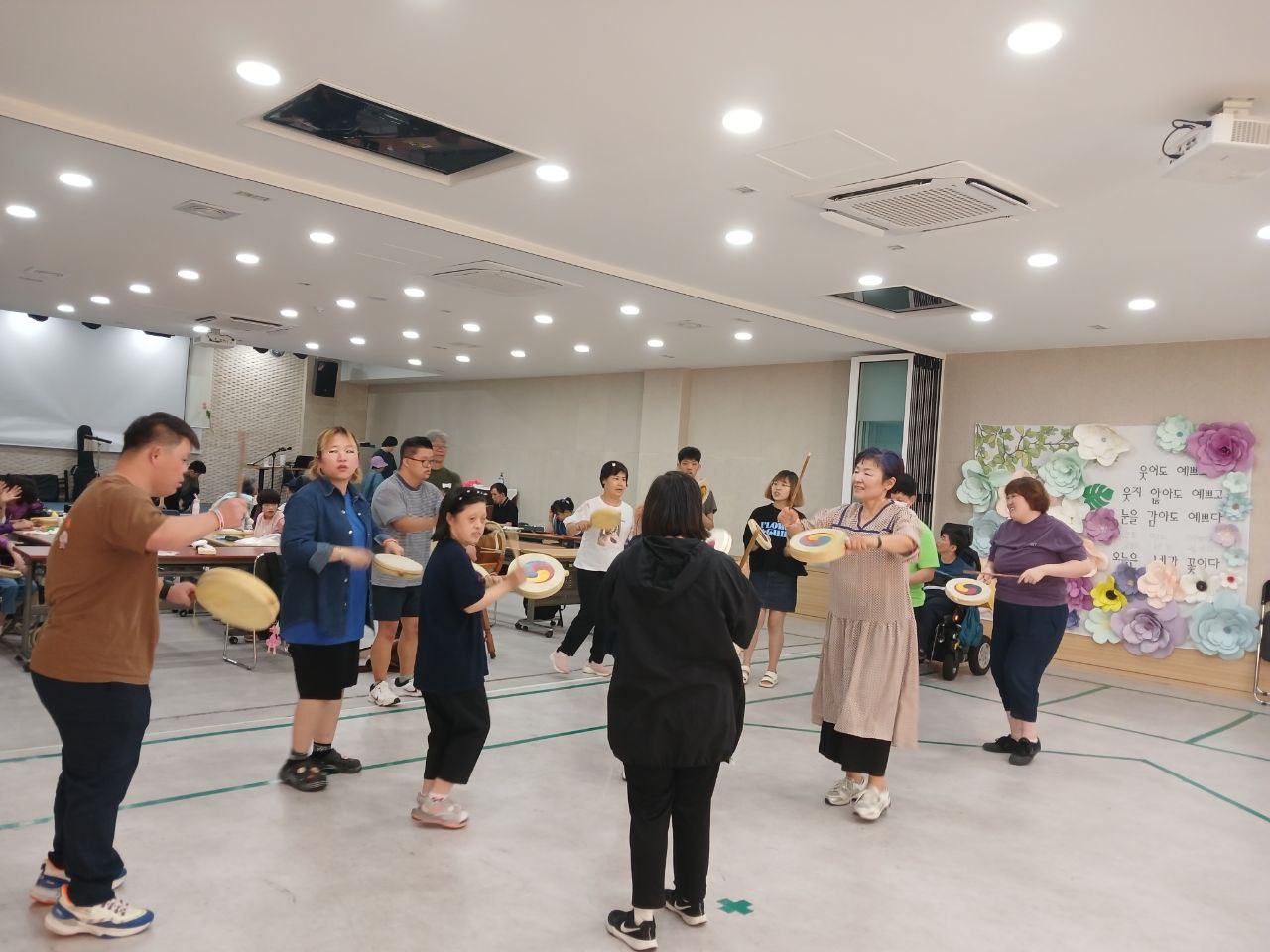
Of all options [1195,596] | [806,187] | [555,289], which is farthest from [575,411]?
[806,187]

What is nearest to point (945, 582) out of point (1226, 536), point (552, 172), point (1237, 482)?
point (1226, 536)

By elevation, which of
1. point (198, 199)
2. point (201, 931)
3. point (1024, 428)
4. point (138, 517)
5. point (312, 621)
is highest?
point (198, 199)

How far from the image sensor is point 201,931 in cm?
284

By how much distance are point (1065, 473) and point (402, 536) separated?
7040mm

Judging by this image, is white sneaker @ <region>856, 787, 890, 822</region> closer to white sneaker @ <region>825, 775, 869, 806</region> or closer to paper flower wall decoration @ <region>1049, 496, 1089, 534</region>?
white sneaker @ <region>825, 775, 869, 806</region>

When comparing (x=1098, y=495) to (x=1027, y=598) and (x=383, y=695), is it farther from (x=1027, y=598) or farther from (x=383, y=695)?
(x=383, y=695)

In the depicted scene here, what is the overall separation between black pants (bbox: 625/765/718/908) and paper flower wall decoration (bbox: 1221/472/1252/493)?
25.2 ft

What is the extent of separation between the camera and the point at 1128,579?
9.24m

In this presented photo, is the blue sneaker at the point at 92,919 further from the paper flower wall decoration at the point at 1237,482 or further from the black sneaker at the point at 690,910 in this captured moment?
the paper flower wall decoration at the point at 1237,482

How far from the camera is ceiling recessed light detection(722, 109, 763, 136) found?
4375 millimetres

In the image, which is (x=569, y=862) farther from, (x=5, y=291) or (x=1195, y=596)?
(x=5, y=291)

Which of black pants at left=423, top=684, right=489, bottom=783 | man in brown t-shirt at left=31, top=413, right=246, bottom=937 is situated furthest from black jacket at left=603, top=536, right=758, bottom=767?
man in brown t-shirt at left=31, top=413, right=246, bottom=937

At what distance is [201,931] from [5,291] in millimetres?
10712

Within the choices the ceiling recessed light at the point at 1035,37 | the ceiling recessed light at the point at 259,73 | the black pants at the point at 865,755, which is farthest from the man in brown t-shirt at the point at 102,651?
the ceiling recessed light at the point at 1035,37
